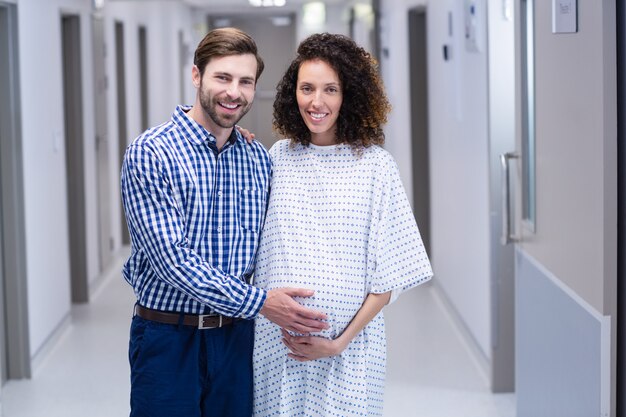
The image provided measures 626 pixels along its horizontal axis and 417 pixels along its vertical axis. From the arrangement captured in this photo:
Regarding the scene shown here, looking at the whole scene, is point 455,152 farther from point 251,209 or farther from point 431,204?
point 251,209

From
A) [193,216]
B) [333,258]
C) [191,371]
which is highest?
[193,216]

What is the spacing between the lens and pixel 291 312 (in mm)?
2236

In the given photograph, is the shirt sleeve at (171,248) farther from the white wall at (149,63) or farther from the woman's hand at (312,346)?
the white wall at (149,63)

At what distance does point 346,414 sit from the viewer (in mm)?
2330

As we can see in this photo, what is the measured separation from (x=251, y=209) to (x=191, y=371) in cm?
41

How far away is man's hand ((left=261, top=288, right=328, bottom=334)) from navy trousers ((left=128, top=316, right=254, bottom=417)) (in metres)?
0.17
